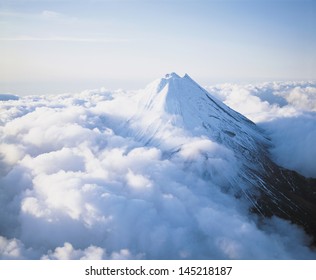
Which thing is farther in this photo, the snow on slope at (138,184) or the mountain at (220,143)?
the mountain at (220,143)

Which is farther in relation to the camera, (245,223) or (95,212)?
(245,223)

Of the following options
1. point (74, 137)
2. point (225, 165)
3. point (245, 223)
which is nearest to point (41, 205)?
point (74, 137)

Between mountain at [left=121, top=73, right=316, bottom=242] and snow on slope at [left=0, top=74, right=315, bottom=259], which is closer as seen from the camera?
A: snow on slope at [left=0, top=74, right=315, bottom=259]

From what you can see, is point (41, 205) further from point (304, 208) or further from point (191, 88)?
point (304, 208)
